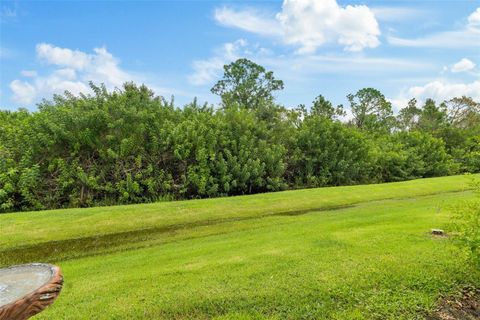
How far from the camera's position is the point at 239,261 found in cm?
535

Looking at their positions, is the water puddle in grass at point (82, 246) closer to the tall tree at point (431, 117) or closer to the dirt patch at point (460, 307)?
the dirt patch at point (460, 307)

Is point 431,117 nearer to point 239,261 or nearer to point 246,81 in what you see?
point 246,81

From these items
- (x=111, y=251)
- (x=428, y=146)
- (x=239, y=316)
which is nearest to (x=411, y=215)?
(x=239, y=316)

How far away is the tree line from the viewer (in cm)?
1252

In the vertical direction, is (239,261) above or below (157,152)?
below

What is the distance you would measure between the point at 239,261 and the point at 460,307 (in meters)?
2.88

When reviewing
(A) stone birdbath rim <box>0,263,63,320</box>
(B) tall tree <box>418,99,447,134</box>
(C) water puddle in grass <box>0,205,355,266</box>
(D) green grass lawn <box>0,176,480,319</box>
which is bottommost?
(C) water puddle in grass <box>0,205,355,266</box>

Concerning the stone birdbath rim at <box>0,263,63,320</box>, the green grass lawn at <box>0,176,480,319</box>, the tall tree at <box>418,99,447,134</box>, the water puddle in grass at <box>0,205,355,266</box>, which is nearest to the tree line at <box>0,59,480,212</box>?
the green grass lawn at <box>0,176,480,319</box>

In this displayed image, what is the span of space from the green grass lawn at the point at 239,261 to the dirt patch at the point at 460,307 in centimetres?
12

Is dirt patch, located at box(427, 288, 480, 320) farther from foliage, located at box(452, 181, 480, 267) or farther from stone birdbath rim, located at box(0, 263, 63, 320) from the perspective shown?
stone birdbath rim, located at box(0, 263, 63, 320)

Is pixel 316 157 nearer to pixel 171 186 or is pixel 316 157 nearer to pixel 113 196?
pixel 171 186

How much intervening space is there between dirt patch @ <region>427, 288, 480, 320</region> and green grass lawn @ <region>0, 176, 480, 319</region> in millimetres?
117

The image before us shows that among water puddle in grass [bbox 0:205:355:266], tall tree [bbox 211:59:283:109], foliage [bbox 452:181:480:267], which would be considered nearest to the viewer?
foliage [bbox 452:181:480:267]

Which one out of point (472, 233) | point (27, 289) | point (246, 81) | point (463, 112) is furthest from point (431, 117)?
point (27, 289)
